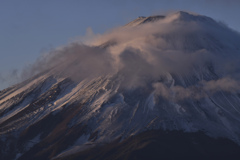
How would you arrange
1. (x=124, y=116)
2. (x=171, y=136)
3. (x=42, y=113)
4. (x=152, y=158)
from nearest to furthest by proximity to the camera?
(x=152, y=158)
(x=171, y=136)
(x=124, y=116)
(x=42, y=113)

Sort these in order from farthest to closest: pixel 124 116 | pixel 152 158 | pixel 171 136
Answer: pixel 124 116, pixel 171 136, pixel 152 158

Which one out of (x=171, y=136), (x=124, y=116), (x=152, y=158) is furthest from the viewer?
(x=124, y=116)

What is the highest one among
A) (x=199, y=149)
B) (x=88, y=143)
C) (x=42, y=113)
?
(x=42, y=113)

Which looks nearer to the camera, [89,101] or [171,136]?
[171,136]

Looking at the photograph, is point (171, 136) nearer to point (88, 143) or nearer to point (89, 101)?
point (88, 143)

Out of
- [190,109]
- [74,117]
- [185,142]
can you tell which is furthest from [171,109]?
[74,117]

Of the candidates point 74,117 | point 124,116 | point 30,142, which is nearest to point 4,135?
point 30,142

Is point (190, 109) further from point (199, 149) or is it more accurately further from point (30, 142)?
point (30, 142)

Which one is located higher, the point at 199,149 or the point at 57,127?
the point at 57,127

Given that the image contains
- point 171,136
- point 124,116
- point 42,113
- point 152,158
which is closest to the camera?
point 152,158
